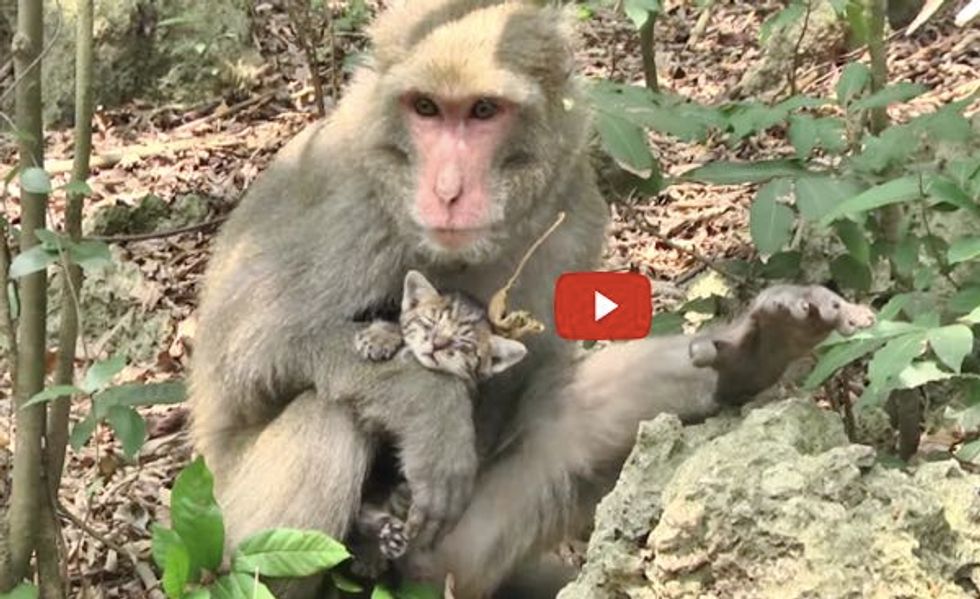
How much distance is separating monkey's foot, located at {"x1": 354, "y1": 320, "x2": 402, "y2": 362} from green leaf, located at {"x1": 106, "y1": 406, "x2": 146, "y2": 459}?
0.67 meters

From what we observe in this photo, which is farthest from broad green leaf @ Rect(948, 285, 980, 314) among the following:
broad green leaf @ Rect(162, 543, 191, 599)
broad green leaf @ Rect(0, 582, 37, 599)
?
broad green leaf @ Rect(0, 582, 37, 599)

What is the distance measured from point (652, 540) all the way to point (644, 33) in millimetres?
3240

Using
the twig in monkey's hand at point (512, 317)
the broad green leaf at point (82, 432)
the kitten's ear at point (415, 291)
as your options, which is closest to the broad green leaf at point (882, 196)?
the twig in monkey's hand at point (512, 317)

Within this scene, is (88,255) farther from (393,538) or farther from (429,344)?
(393,538)

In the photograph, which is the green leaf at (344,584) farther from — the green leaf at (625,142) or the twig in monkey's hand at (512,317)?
the green leaf at (625,142)

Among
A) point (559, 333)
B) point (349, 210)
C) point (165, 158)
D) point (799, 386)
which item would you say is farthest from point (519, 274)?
point (165, 158)

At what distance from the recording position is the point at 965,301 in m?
3.56

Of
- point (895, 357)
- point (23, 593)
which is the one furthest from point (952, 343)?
point (23, 593)

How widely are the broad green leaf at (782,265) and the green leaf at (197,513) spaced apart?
1.88 m

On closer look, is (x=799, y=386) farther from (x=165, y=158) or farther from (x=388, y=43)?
(x=165, y=158)

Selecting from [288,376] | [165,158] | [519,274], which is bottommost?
[165,158]

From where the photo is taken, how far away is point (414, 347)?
4293 mm

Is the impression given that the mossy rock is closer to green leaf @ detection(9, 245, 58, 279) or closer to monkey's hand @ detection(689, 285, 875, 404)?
green leaf @ detection(9, 245, 58, 279)

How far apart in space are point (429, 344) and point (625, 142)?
32.3 inches
